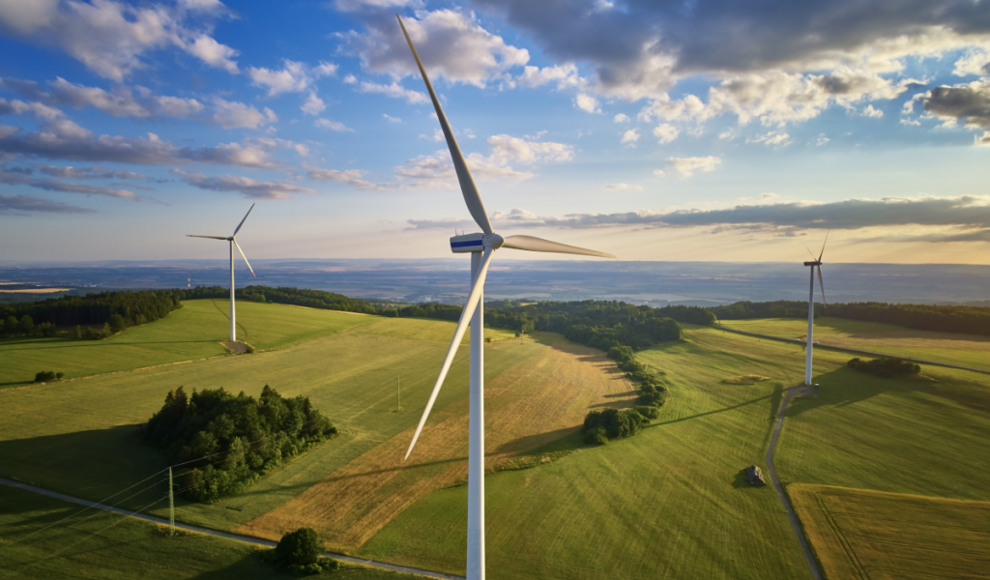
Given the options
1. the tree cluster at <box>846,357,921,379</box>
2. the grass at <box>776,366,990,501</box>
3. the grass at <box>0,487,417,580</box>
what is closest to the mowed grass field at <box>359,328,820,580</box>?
the grass at <box>776,366,990,501</box>

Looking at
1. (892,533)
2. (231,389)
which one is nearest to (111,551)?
(231,389)

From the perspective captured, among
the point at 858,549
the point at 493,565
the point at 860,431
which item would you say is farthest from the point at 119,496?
the point at 860,431

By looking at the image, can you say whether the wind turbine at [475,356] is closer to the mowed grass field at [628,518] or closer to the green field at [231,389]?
the mowed grass field at [628,518]

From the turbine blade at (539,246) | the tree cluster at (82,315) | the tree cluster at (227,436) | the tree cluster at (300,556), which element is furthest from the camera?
the tree cluster at (82,315)

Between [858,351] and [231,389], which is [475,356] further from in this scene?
[858,351]

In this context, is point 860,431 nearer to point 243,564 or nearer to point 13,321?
point 243,564

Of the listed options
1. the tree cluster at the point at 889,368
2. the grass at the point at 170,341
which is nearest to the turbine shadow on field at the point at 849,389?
the tree cluster at the point at 889,368

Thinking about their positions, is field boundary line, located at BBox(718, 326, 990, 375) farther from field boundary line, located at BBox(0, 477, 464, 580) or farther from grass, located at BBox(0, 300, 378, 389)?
grass, located at BBox(0, 300, 378, 389)
